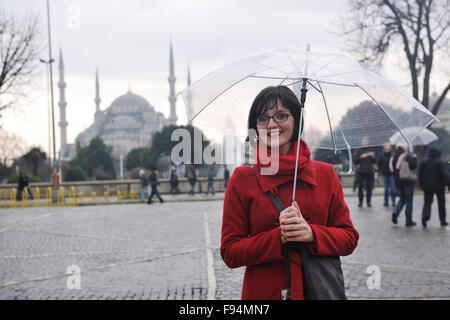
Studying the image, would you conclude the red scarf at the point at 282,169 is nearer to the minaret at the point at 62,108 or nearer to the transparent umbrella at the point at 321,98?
the transparent umbrella at the point at 321,98

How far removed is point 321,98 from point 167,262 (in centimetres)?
447

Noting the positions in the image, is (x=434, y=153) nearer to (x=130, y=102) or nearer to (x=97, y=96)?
(x=130, y=102)

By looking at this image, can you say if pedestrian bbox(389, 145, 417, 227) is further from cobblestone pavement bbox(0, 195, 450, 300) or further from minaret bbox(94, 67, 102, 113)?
minaret bbox(94, 67, 102, 113)

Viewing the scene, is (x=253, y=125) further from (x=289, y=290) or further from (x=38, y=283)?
(x=38, y=283)

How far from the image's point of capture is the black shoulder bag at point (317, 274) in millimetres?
1854

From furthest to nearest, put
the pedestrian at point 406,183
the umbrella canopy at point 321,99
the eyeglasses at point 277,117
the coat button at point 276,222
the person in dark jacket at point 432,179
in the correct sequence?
the pedestrian at point 406,183 < the person in dark jacket at point 432,179 < the umbrella canopy at point 321,99 < the eyeglasses at point 277,117 < the coat button at point 276,222

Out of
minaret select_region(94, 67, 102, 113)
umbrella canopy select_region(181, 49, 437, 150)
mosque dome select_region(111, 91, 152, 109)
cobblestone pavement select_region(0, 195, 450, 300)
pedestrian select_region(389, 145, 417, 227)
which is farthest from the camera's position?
mosque dome select_region(111, 91, 152, 109)

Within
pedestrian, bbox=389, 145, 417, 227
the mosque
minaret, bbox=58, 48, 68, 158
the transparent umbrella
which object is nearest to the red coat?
the transparent umbrella

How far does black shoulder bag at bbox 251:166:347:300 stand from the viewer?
185cm

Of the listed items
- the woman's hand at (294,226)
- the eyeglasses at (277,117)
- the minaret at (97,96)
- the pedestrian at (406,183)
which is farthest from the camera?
the minaret at (97,96)

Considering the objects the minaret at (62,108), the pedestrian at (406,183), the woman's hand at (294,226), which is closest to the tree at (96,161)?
the minaret at (62,108)

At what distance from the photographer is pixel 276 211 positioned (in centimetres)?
194

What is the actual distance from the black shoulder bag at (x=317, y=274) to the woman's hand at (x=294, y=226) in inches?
2.8
